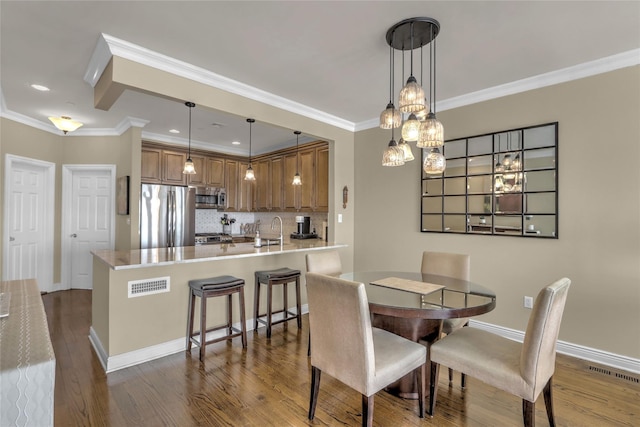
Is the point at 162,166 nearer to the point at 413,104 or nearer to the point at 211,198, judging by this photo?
the point at 211,198

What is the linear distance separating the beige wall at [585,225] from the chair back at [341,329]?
229 cm

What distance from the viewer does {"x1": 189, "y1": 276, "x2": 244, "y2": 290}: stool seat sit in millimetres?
2850

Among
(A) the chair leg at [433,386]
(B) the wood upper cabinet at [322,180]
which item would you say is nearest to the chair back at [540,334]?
(A) the chair leg at [433,386]

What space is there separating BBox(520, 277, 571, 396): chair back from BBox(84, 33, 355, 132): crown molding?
300 centimetres

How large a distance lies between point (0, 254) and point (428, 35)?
5.61m

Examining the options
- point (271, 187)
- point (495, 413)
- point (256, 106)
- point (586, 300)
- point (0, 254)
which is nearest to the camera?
point (495, 413)

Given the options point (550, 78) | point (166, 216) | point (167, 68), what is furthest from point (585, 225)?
point (166, 216)

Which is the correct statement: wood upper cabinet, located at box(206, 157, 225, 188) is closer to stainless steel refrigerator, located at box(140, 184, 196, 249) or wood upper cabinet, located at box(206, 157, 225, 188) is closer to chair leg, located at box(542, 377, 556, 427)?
stainless steel refrigerator, located at box(140, 184, 196, 249)

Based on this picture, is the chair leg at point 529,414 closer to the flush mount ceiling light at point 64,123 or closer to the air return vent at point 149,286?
the air return vent at point 149,286

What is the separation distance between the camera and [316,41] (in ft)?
8.00

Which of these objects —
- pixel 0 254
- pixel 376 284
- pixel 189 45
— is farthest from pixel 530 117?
pixel 0 254

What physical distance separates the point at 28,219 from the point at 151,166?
6.11ft

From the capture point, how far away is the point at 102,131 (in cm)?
505

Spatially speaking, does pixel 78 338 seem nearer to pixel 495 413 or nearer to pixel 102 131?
pixel 102 131
